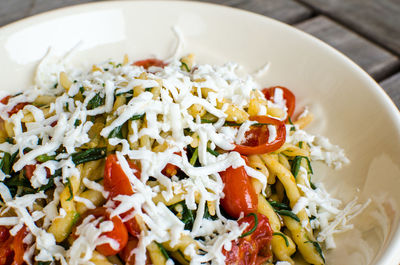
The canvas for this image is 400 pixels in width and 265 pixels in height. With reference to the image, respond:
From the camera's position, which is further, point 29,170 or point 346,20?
point 346,20

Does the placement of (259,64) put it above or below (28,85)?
below

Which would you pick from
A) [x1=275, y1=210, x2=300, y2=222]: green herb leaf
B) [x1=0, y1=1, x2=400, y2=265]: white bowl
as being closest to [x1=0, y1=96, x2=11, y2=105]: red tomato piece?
[x1=0, y1=1, x2=400, y2=265]: white bowl

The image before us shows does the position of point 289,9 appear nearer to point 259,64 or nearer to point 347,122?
point 259,64

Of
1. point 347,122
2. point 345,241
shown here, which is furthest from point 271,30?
point 345,241

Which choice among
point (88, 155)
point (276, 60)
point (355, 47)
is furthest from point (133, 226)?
point (355, 47)

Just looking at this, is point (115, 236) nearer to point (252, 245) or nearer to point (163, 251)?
point (163, 251)

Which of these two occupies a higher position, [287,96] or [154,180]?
[154,180]
